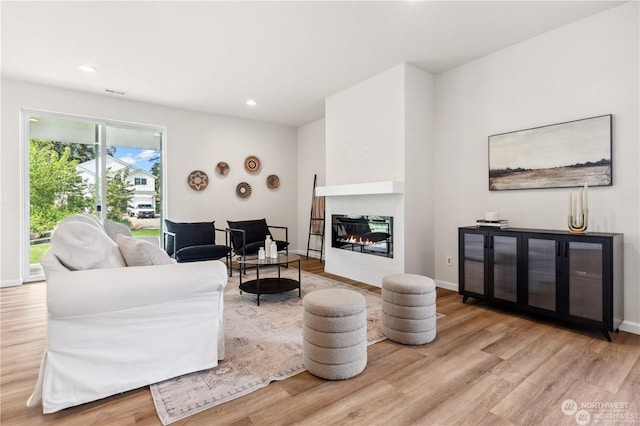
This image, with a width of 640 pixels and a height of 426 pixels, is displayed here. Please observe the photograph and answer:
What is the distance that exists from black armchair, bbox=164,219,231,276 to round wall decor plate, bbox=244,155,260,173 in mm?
1544

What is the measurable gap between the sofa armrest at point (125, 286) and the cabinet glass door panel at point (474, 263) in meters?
2.52

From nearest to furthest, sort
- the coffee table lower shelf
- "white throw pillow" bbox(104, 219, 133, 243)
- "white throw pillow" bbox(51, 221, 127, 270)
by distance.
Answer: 1. "white throw pillow" bbox(51, 221, 127, 270)
2. "white throw pillow" bbox(104, 219, 133, 243)
3. the coffee table lower shelf

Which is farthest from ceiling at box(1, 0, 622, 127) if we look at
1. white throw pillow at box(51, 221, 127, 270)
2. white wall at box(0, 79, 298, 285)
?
white throw pillow at box(51, 221, 127, 270)

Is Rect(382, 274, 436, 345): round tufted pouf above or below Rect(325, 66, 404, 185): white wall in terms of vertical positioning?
below

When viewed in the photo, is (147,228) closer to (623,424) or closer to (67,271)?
(67,271)

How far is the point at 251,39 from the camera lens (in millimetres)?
3111

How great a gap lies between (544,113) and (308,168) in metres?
4.17

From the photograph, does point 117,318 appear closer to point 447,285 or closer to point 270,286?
point 270,286

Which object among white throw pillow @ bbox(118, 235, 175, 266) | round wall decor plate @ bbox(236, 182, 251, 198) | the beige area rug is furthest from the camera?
round wall decor plate @ bbox(236, 182, 251, 198)

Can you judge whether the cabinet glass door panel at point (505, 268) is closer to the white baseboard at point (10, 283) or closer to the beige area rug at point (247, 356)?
the beige area rug at point (247, 356)

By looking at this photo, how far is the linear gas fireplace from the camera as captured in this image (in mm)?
3951

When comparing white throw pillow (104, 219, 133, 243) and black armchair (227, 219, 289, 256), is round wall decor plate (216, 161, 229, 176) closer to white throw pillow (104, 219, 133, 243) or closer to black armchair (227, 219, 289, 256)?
black armchair (227, 219, 289, 256)

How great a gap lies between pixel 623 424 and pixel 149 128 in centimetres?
610

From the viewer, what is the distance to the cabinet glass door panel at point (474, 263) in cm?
318
